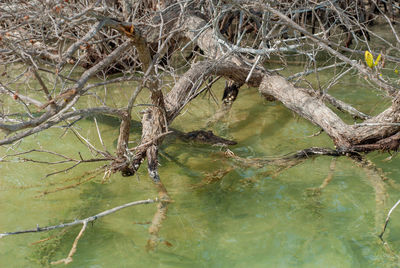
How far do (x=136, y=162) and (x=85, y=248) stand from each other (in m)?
1.10

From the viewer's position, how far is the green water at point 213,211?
376 cm

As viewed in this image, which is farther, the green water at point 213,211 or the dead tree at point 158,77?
the green water at point 213,211

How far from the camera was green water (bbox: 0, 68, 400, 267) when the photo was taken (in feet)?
12.3

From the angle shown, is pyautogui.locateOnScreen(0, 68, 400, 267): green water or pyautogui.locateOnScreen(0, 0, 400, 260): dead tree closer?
pyautogui.locateOnScreen(0, 0, 400, 260): dead tree

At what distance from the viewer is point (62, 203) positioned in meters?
4.50

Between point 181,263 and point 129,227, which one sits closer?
point 181,263

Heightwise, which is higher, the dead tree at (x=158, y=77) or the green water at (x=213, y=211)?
the dead tree at (x=158, y=77)

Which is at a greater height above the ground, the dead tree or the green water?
the dead tree

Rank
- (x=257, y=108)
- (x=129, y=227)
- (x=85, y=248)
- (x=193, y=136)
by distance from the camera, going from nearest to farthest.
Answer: (x=85, y=248)
(x=129, y=227)
(x=193, y=136)
(x=257, y=108)

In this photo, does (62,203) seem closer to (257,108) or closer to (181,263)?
(181,263)

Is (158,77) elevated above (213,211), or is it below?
above

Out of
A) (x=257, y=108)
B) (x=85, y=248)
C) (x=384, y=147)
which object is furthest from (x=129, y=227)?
(x=257, y=108)

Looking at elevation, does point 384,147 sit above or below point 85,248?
above

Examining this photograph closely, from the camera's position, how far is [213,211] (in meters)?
4.37
